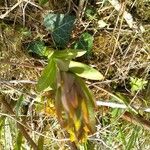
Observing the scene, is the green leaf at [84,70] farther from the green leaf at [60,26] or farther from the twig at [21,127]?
the twig at [21,127]

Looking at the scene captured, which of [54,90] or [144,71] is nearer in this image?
[54,90]

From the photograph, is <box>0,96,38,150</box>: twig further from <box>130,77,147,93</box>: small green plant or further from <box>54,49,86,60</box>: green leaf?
<box>130,77,147,93</box>: small green plant

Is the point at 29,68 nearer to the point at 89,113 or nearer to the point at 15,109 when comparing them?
the point at 15,109

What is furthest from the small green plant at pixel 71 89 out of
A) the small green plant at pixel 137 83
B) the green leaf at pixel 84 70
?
the small green plant at pixel 137 83

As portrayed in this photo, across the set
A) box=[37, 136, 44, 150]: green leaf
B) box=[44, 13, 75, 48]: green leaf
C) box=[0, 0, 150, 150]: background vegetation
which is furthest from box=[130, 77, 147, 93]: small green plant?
box=[37, 136, 44, 150]: green leaf

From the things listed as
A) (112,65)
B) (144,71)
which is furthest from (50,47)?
(144,71)

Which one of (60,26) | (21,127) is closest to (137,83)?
(60,26)

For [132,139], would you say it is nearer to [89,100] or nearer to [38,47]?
[89,100]
